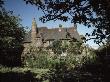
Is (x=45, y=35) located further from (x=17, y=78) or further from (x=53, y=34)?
(x=17, y=78)

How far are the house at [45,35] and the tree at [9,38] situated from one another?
4.67 m

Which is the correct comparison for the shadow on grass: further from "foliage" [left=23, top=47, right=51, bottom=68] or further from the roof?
the roof

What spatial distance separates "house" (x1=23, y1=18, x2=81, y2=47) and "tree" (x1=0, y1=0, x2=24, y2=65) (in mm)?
4666

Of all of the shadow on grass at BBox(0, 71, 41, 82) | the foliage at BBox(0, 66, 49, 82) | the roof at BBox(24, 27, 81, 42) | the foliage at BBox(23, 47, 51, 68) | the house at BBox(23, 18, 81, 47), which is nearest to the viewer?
the shadow on grass at BBox(0, 71, 41, 82)

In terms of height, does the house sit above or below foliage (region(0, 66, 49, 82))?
above

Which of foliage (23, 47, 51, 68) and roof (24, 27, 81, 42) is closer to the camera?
foliage (23, 47, 51, 68)

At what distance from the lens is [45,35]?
63.0m

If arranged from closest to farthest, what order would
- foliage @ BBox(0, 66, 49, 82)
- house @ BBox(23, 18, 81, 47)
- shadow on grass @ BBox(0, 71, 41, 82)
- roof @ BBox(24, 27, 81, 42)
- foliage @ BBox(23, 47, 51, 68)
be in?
shadow on grass @ BBox(0, 71, 41, 82) < foliage @ BBox(0, 66, 49, 82) < foliage @ BBox(23, 47, 51, 68) < house @ BBox(23, 18, 81, 47) < roof @ BBox(24, 27, 81, 42)

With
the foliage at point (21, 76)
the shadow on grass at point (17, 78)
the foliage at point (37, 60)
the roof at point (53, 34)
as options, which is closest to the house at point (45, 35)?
the roof at point (53, 34)

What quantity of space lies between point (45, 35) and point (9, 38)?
12.6m

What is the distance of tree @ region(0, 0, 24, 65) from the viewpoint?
137ft

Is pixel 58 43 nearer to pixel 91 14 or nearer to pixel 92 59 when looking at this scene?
pixel 92 59

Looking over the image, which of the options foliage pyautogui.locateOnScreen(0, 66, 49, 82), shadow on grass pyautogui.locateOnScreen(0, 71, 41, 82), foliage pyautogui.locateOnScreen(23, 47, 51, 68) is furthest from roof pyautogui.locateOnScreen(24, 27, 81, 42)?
shadow on grass pyautogui.locateOnScreen(0, 71, 41, 82)

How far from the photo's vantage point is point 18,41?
77062mm
